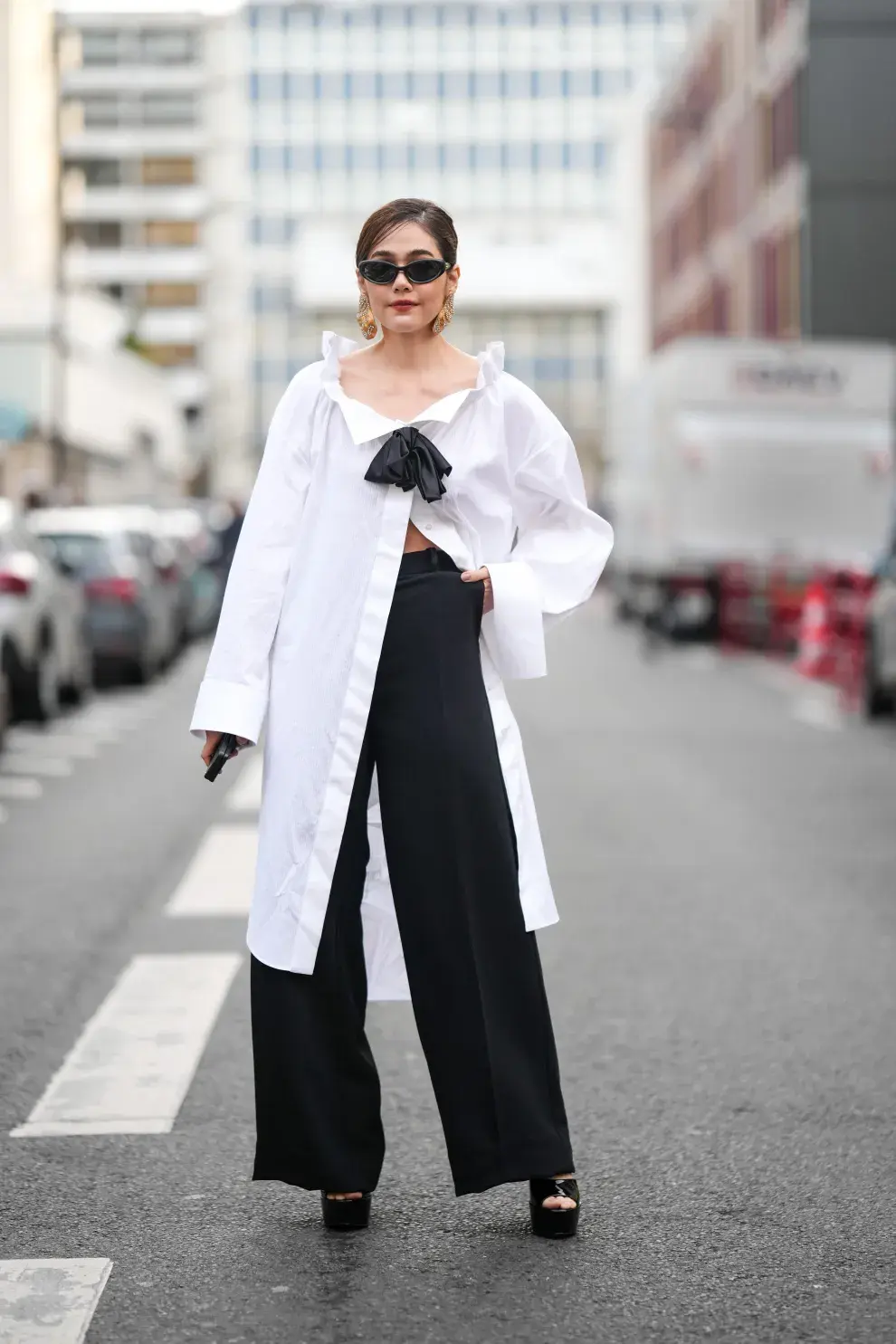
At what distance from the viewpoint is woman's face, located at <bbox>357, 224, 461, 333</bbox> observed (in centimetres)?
436

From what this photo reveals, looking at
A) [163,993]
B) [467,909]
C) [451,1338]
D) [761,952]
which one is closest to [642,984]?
[761,952]

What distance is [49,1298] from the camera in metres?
3.96

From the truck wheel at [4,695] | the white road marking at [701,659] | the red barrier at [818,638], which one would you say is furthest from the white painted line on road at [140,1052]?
the white road marking at [701,659]

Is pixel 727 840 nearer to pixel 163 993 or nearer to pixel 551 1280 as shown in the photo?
pixel 163 993

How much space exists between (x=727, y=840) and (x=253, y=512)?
20.3 feet

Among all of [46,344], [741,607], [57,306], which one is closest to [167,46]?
[46,344]

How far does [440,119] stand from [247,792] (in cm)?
11349

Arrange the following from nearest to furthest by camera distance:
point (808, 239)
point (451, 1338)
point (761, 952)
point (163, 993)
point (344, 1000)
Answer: point (451, 1338)
point (344, 1000)
point (163, 993)
point (761, 952)
point (808, 239)

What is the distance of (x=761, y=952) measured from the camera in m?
7.53

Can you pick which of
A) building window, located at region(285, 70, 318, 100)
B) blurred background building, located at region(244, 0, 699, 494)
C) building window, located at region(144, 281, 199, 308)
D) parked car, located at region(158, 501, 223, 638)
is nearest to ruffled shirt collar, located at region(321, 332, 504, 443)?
parked car, located at region(158, 501, 223, 638)

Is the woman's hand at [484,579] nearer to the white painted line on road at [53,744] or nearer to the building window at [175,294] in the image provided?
the white painted line on road at [53,744]

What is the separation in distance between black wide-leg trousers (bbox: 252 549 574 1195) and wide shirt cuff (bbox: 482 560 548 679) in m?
0.07

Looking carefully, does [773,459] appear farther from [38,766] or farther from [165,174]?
[165,174]

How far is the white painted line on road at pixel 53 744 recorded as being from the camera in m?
15.3
